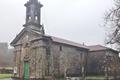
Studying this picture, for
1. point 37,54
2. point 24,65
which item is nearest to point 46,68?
point 37,54

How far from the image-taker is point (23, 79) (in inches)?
1502

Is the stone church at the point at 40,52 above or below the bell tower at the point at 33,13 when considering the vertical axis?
below

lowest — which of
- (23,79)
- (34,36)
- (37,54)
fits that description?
(23,79)

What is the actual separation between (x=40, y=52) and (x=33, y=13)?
608cm

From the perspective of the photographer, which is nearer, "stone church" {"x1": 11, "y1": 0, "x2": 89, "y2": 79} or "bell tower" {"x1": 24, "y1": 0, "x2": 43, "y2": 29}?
"stone church" {"x1": 11, "y1": 0, "x2": 89, "y2": 79}

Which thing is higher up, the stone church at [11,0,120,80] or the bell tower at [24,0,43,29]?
the bell tower at [24,0,43,29]

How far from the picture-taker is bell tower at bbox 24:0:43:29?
126ft

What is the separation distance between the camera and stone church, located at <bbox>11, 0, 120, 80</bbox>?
36000 mm

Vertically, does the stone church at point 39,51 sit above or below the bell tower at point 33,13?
below

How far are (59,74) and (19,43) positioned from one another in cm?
797

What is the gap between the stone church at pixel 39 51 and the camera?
36.0 meters

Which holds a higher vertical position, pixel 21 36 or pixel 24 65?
pixel 21 36

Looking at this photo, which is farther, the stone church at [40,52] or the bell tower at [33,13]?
the bell tower at [33,13]

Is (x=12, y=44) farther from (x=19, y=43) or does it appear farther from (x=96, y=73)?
(x=96, y=73)
